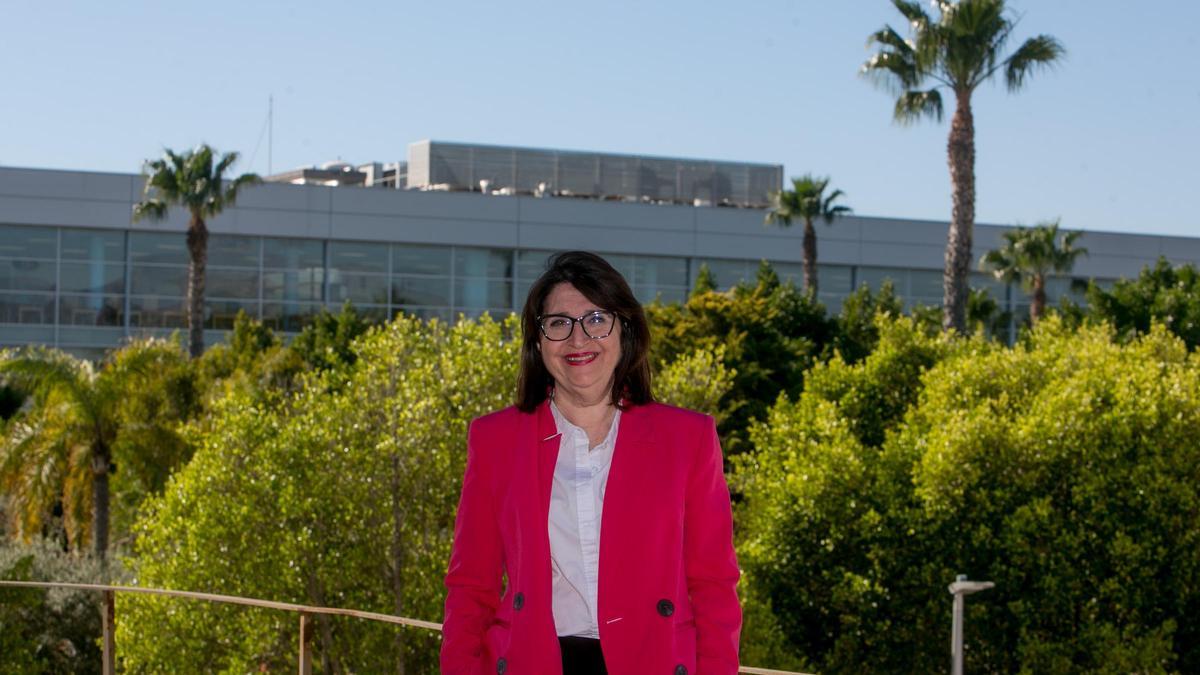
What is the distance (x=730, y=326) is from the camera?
3092 centimetres

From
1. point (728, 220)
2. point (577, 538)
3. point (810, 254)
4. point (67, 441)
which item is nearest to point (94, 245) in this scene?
point (728, 220)

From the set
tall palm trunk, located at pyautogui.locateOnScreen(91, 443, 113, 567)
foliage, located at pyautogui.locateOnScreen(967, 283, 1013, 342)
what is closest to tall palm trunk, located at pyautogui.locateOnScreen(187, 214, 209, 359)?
tall palm trunk, located at pyautogui.locateOnScreen(91, 443, 113, 567)

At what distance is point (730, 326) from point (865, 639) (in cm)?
1227

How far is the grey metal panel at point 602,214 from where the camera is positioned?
52594mm

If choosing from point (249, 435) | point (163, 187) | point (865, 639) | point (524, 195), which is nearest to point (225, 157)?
point (163, 187)

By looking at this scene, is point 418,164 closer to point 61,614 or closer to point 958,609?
point 61,614

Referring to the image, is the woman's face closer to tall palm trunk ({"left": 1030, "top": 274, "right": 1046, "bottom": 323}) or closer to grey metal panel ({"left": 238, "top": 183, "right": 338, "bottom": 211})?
tall palm trunk ({"left": 1030, "top": 274, "right": 1046, "bottom": 323})

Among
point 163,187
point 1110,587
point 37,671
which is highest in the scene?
point 163,187

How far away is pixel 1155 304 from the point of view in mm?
35531

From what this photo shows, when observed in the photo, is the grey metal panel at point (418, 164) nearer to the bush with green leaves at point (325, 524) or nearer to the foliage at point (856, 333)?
the foliage at point (856, 333)

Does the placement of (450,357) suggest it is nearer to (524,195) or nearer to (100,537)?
(100,537)

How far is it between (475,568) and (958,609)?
15570mm

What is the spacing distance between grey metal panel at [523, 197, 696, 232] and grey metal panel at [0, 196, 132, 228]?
13517 millimetres

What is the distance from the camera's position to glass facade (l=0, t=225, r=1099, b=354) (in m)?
47.6
